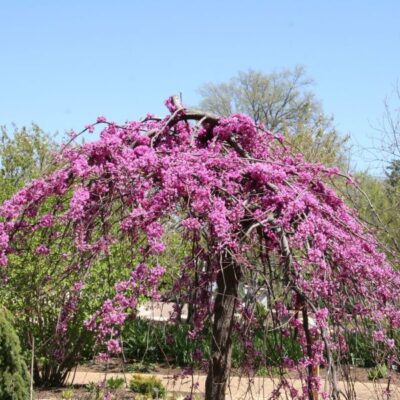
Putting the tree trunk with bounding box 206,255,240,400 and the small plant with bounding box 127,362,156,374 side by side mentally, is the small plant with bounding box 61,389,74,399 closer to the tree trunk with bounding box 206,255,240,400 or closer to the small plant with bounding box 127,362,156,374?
the small plant with bounding box 127,362,156,374

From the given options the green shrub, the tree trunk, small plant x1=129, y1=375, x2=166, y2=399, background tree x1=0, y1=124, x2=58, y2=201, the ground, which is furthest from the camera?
background tree x1=0, y1=124, x2=58, y2=201

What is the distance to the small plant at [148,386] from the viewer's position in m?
7.95

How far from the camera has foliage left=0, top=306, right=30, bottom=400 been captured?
4.47 metres

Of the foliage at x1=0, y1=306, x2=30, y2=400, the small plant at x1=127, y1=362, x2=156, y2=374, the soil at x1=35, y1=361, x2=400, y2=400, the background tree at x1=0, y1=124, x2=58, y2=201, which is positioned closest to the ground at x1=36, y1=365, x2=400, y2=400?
the soil at x1=35, y1=361, x2=400, y2=400

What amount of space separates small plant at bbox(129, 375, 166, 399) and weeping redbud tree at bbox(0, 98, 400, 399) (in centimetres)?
367

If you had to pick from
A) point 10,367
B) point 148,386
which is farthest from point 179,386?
point 10,367

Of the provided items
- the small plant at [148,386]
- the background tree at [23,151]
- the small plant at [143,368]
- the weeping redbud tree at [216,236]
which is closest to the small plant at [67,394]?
the small plant at [148,386]

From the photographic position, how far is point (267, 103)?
3584 cm

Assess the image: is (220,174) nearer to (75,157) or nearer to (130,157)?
(130,157)

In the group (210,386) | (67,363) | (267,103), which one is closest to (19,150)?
(267,103)

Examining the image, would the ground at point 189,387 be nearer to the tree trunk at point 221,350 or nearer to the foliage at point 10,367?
the tree trunk at point 221,350

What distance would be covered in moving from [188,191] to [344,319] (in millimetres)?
1188

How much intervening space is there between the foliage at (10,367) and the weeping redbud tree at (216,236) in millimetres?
556

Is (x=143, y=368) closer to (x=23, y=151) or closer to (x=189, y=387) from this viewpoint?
(x=189, y=387)
